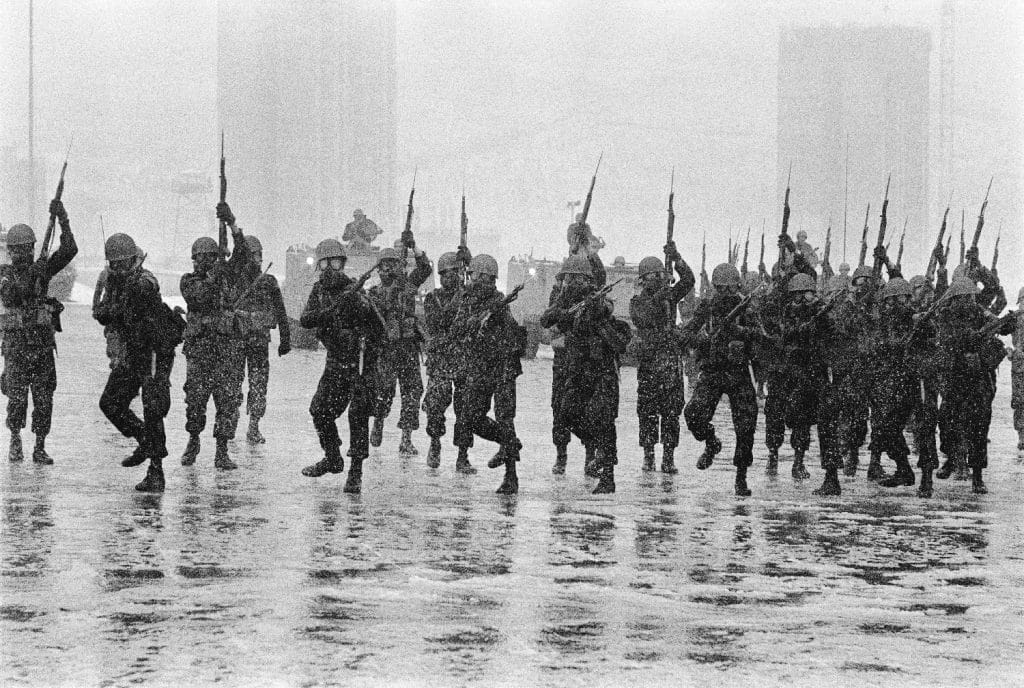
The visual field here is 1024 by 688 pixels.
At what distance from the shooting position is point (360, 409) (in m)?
12.7

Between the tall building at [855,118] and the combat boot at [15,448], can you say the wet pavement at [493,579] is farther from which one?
the tall building at [855,118]

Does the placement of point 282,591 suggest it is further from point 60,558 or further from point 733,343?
point 733,343

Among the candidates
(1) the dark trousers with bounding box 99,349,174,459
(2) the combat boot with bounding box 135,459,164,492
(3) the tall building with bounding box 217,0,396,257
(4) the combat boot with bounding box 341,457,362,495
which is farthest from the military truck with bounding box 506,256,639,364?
(3) the tall building with bounding box 217,0,396,257

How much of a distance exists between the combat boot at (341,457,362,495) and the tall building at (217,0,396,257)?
113094 mm

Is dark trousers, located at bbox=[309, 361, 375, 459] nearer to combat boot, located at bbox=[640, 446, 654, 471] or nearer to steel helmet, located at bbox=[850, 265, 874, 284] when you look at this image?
combat boot, located at bbox=[640, 446, 654, 471]

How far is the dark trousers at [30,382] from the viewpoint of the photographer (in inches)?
536

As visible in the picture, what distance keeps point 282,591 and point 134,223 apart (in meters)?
153

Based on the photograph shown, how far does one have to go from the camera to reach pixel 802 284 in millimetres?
13352

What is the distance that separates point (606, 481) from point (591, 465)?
3.80 feet

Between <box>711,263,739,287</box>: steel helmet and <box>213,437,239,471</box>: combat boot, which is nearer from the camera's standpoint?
<box>213,437,239,471</box>: combat boot

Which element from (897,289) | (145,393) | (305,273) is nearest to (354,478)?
(145,393)

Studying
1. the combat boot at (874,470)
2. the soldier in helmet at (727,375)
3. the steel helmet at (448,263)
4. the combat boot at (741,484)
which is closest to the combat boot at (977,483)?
the combat boot at (874,470)

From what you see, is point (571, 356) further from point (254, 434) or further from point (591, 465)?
point (254, 434)

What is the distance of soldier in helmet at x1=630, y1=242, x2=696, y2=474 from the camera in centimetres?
1431
